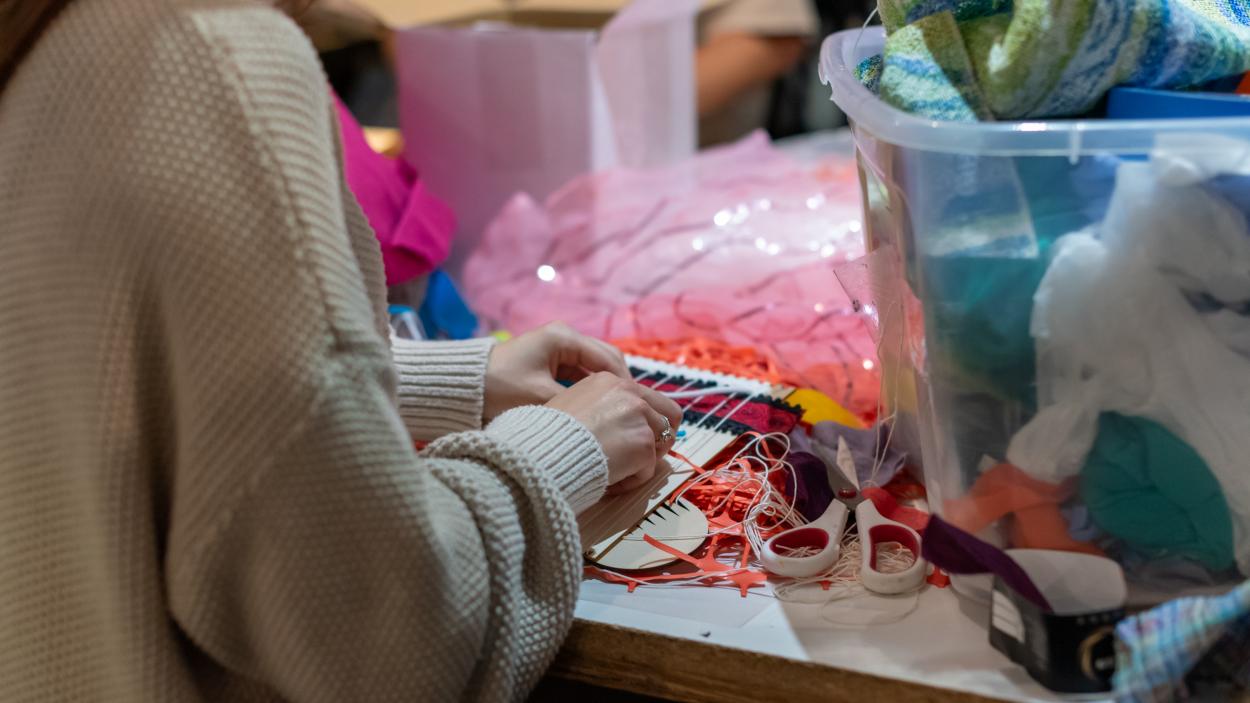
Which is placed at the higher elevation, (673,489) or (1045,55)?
(1045,55)

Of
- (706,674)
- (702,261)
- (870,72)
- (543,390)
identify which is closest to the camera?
(706,674)

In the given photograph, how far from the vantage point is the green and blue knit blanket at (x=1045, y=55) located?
2.05 ft

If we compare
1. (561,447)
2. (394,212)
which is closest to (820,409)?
(561,447)

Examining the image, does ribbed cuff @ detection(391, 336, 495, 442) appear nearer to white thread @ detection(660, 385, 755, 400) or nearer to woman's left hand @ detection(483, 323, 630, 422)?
woman's left hand @ detection(483, 323, 630, 422)

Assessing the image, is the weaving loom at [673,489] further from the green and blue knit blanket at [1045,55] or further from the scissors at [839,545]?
the green and blue knit blanket at [1045,55]

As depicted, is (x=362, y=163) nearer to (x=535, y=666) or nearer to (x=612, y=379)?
(x=612, y=379)

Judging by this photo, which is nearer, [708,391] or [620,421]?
[620,421]

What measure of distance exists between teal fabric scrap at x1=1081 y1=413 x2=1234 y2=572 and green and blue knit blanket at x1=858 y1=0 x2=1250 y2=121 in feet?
0.59

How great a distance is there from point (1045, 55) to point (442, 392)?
18.6 inches

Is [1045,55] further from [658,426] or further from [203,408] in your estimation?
[203,408]

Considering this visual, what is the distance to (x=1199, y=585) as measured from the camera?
2.07ft

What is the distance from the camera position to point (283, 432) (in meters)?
0.53

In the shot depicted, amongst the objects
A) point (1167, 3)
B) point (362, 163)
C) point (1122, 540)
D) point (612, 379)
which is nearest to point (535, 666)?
point (612, 379)

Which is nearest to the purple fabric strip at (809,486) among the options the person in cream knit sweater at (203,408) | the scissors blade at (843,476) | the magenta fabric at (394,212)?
the scissors blade at (843,476)
